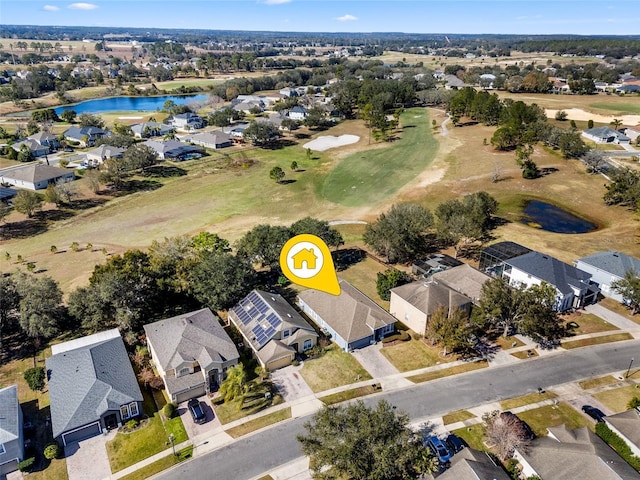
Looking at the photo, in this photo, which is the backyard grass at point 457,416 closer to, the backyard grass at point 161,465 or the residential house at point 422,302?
the residential house at point 422,302

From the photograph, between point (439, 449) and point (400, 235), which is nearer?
point (439, 449)

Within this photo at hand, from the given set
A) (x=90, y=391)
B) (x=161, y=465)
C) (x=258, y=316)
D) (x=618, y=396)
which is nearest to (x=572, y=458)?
(x=618, y=396)

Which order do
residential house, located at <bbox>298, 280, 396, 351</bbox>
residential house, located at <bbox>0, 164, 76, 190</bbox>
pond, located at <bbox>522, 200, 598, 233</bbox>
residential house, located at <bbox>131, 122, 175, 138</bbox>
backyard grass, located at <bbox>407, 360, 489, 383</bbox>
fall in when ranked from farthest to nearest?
residential house, located at <bbox>131, 122, 175, 138</bbox>, residential house, located at <bbox>0, 164, 76, 190</bbox>, pond, located at <bbox>522, 200, 598, 233</bbox>, residential house, located at <bbox>298, 280, 396, 351</bbox>, backyard grass, located at <bbox>407, 360, 489, 383</bbox>

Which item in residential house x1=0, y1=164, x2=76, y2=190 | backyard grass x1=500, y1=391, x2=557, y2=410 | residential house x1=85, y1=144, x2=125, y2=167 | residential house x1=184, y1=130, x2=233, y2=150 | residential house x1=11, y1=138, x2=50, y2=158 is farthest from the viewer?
residential house x1=184, y1=130, x2=233, y2=150

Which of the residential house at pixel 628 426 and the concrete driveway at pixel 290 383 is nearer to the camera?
the residential house at pixel 628 426

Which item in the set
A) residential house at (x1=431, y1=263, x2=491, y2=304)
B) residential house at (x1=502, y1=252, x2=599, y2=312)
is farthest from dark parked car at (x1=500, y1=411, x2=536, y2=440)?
residential house at (x1=502, y1=252, x2=599, y2=312)

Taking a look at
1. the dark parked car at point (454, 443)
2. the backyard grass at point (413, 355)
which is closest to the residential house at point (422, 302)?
the backyard grass at point (413, 355)

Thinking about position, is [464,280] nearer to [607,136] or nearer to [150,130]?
[607,136]

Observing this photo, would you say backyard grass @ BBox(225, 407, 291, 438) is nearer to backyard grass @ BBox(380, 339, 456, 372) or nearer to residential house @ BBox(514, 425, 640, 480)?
backyard grass @ BBox(380, 339, 456, 372)
